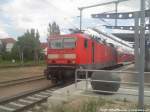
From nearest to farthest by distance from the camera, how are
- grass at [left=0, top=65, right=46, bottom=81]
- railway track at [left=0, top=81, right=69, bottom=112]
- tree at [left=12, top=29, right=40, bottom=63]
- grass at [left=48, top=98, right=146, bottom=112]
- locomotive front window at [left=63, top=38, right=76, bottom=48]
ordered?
1. grass at [left=48, top=98, right=146, bottom=112]
2. railway track at [left=0, top=81, right=69, bottom=112]
3. locomotive front window at [left=63, top=38, right=76, bottom=48]
4. grass at [left=0, top=65, right=46, bottom=81]
5. tree at [left=12, top=29, right=40, bottom=63]

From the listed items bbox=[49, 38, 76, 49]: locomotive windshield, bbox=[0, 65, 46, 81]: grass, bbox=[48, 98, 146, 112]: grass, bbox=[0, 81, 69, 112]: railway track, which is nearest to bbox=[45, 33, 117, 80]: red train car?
bbox=[49, 38, 76, 49]: locomotive windshield

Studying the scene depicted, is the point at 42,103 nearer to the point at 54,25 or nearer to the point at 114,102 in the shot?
the point at 114,102

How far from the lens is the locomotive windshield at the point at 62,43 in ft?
69.0

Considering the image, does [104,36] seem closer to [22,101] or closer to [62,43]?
[62,43]

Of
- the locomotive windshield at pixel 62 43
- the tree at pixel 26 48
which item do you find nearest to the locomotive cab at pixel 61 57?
the locomotive windshield at pixel 62 43

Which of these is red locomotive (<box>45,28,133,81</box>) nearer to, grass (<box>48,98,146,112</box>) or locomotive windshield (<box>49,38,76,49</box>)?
locomotive windshield (<box>49,38,76,49</box>)

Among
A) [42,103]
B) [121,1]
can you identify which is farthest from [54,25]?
[42,103]

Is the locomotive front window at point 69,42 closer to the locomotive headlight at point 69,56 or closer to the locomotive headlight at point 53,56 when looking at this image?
the locomotive headlight at point 69,56

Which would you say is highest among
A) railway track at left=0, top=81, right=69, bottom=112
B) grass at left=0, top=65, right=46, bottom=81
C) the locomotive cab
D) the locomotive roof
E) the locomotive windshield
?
the locomotive roof

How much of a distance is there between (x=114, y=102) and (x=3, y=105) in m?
4.79

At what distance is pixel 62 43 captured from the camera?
2136 cm

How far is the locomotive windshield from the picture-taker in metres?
21.0

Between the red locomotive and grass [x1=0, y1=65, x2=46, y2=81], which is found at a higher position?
the red locomotive

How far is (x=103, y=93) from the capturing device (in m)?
12.3
